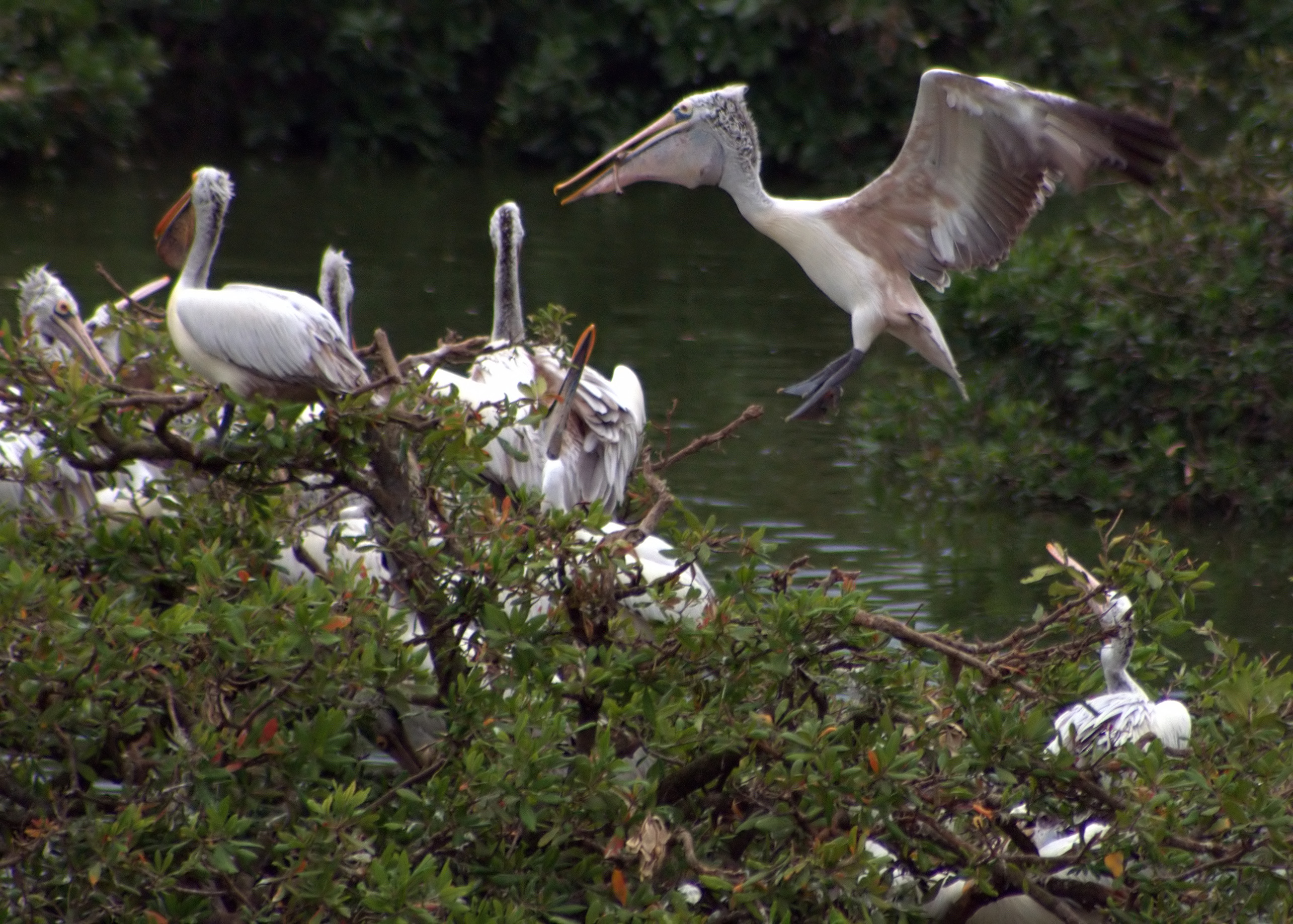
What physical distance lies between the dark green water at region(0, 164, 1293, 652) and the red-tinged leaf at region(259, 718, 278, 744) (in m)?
2.34

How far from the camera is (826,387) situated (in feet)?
15.4

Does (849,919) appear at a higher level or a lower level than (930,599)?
higher

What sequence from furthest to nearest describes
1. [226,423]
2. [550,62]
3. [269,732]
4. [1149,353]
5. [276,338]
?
[550,62] < [1149,353] < [276,338] < [226,423] < [269,732]

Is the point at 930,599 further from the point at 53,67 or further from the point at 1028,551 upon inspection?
the point at 53,67

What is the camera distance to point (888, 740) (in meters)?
2.82

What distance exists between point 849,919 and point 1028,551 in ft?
13.3

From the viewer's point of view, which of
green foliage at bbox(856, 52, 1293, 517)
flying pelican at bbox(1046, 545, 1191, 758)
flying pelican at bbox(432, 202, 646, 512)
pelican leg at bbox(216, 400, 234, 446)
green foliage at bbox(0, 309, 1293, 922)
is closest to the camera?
green foliage at bbox(0, 309, 1293, 922)

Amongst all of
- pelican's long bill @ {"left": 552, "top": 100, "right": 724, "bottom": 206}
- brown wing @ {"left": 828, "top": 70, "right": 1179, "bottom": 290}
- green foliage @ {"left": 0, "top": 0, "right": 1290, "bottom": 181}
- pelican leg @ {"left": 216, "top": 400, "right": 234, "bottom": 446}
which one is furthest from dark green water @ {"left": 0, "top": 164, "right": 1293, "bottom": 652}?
pelican leg @ {"left": 216, "top": 400, "right": 234, "bottom": 446}

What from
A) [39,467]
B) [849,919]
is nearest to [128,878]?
[39,467]

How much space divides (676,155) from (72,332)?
6.92ft

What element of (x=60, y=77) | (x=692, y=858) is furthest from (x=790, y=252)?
(x=60, y=77)

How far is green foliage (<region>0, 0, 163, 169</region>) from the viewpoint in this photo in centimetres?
A: 1222

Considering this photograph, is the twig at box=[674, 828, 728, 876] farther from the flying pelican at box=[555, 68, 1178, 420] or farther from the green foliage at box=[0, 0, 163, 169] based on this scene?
the green foliage at box=[0, 0, 163, 169]

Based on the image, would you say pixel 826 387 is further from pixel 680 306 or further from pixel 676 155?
pixel 680 306
